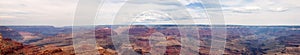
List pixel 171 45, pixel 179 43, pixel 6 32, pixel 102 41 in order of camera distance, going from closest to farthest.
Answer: pixel 102 41
pixel 171 45
pixel 179 43
pixel 6 32

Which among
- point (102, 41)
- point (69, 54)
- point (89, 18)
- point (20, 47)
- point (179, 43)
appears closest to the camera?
point (89, 18)

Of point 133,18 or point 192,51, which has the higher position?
point 133,18

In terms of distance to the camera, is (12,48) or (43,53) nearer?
(43,53)

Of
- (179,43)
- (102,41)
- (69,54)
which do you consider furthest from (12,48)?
(179,43)

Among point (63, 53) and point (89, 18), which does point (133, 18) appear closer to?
point (89, 18)

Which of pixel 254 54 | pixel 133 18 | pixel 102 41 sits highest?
pixel 133 18

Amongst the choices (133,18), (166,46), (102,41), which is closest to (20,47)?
(133,18)

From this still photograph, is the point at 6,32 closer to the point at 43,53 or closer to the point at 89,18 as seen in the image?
the point at 43,53

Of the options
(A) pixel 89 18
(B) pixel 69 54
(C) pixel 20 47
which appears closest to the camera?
(A) pixel 89 18

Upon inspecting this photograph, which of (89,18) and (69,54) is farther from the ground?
(89,18)
